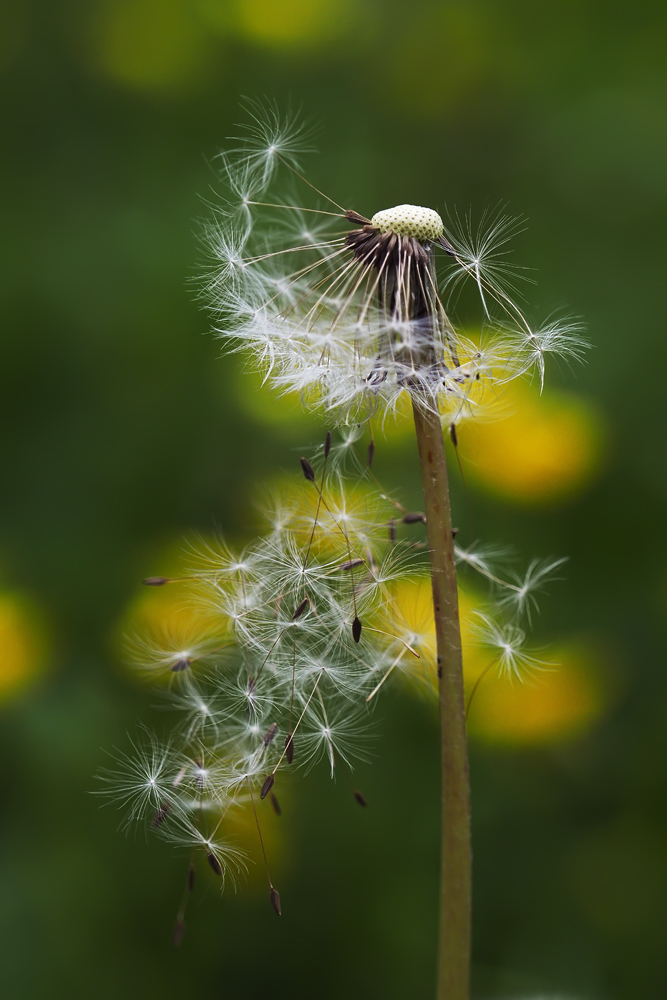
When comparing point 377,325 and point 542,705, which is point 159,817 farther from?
point 542,705

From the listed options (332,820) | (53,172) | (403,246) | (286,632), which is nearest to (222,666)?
(286,632)

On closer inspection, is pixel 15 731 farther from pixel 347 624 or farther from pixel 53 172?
pixel 53 172

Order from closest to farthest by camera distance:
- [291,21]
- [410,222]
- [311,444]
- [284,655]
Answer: [410,222]
[284,655]
[311,444]
[291,21]

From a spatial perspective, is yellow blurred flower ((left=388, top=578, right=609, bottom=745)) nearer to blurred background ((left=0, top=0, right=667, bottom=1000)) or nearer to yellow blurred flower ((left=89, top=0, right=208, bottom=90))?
blurred background ((left=0, top=0, right=667, bottom=1000))

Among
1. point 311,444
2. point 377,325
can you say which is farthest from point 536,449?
point 377,325

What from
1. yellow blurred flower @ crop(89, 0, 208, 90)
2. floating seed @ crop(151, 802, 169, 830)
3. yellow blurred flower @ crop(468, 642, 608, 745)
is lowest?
floating seed @ crop(151, 802, 169, 830)

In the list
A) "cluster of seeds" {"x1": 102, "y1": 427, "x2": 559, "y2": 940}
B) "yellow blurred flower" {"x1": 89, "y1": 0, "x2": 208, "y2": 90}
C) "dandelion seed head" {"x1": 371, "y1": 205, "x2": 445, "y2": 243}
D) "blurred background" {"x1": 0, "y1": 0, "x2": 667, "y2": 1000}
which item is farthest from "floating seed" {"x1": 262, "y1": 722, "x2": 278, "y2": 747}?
"yellow blurred flower" {"x1": 89, "y1": 0, "x2": 208, "y2": 90}

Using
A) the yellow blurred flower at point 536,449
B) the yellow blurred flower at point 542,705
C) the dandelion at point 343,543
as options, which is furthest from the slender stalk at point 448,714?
the yellow blurred flower at point 536,449
